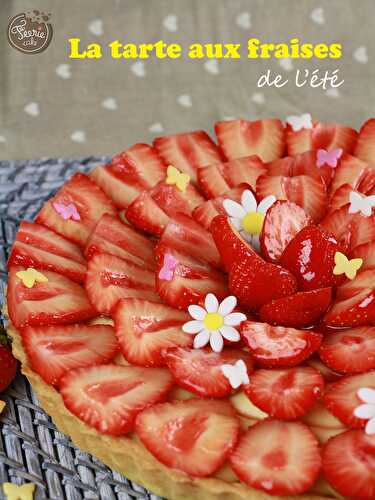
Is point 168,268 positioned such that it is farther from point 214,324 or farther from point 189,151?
point 189,151

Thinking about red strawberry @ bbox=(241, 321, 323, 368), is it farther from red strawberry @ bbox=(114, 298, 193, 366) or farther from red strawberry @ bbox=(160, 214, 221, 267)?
red strawberry @ bbox=(160, 214, 221, 267)

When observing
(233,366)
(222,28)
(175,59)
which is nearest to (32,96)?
(175,59)

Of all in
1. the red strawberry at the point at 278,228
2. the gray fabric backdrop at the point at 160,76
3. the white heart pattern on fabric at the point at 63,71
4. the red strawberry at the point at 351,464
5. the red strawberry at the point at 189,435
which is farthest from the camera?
the white heart pattern on fabric at the point at 63,71

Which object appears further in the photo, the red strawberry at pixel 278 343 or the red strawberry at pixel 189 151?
the red strawberry at pixel 189 151

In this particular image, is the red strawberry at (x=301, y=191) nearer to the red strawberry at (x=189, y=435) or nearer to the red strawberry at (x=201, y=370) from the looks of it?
the red strawberry at (x=201, y=370)

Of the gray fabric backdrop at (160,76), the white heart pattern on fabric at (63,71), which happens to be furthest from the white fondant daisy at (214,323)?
the white heart pattern on fabric at (63,71)

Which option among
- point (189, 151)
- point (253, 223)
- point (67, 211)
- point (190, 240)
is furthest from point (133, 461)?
point (189, 151)

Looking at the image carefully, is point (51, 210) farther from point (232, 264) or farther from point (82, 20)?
point (82, 20)
